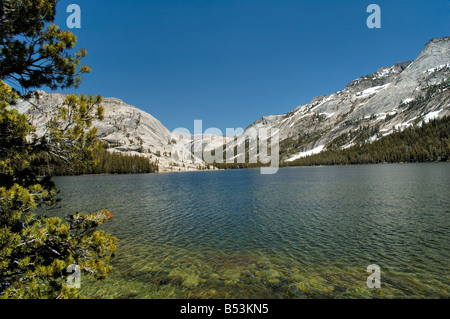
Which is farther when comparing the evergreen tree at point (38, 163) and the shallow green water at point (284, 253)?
the shallow green water at point (284, 253)

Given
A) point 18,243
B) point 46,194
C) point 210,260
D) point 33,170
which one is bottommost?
point 210,260

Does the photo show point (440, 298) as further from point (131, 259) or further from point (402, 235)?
point (131, 259)

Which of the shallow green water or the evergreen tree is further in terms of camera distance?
the shallow green water

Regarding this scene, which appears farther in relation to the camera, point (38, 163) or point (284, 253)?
point (284, 253)

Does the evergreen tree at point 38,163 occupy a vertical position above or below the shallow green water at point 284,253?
above

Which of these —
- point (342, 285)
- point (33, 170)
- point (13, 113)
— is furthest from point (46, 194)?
point (342, 285)

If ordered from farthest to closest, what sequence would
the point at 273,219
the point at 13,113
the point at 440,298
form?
the point at 273,219, the point at 440,298, the point at 13,113

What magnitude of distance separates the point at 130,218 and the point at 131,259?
60.7 feet

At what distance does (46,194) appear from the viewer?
33.5ft

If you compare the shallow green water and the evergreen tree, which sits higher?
the evergreen tree

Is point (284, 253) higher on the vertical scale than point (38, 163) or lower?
lower

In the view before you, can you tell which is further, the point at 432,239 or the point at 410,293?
the point at 432,239

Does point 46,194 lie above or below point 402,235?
above
